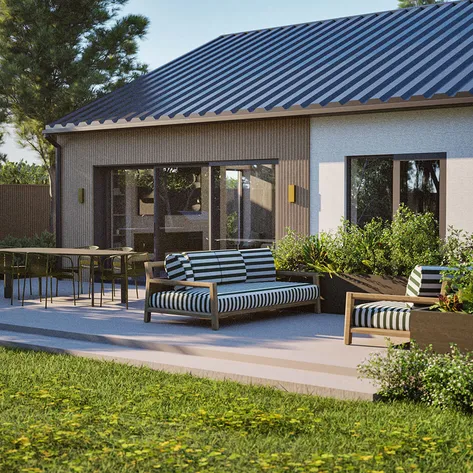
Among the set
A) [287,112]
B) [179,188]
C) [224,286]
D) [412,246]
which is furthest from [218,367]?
[179,188]

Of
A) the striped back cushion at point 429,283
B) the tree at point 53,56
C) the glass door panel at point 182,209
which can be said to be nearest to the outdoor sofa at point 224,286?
the striped back cushion at point 429,283

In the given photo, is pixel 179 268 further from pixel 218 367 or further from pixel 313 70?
pixel 313 70

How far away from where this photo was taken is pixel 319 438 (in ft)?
18.6

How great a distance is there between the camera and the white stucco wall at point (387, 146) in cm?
1148

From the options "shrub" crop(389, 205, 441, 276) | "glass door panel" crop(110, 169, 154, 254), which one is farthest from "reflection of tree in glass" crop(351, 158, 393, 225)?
"glass door panel" crop(110, 169, 154, 254)

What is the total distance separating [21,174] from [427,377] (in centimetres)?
2318

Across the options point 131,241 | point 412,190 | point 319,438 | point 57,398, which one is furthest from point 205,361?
point 131,241

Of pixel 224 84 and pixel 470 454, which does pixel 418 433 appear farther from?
pixel 224 84

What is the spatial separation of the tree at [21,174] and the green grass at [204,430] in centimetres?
1994

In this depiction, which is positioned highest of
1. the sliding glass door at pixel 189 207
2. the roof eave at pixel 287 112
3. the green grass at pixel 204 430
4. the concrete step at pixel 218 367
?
the roof eave at pixel 287 112

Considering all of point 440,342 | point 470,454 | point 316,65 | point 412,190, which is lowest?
point 470,454

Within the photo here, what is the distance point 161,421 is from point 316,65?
32.1 feet

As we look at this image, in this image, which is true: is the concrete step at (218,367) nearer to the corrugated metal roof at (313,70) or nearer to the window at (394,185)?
the window at (394,185)

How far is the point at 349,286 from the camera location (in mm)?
11281
